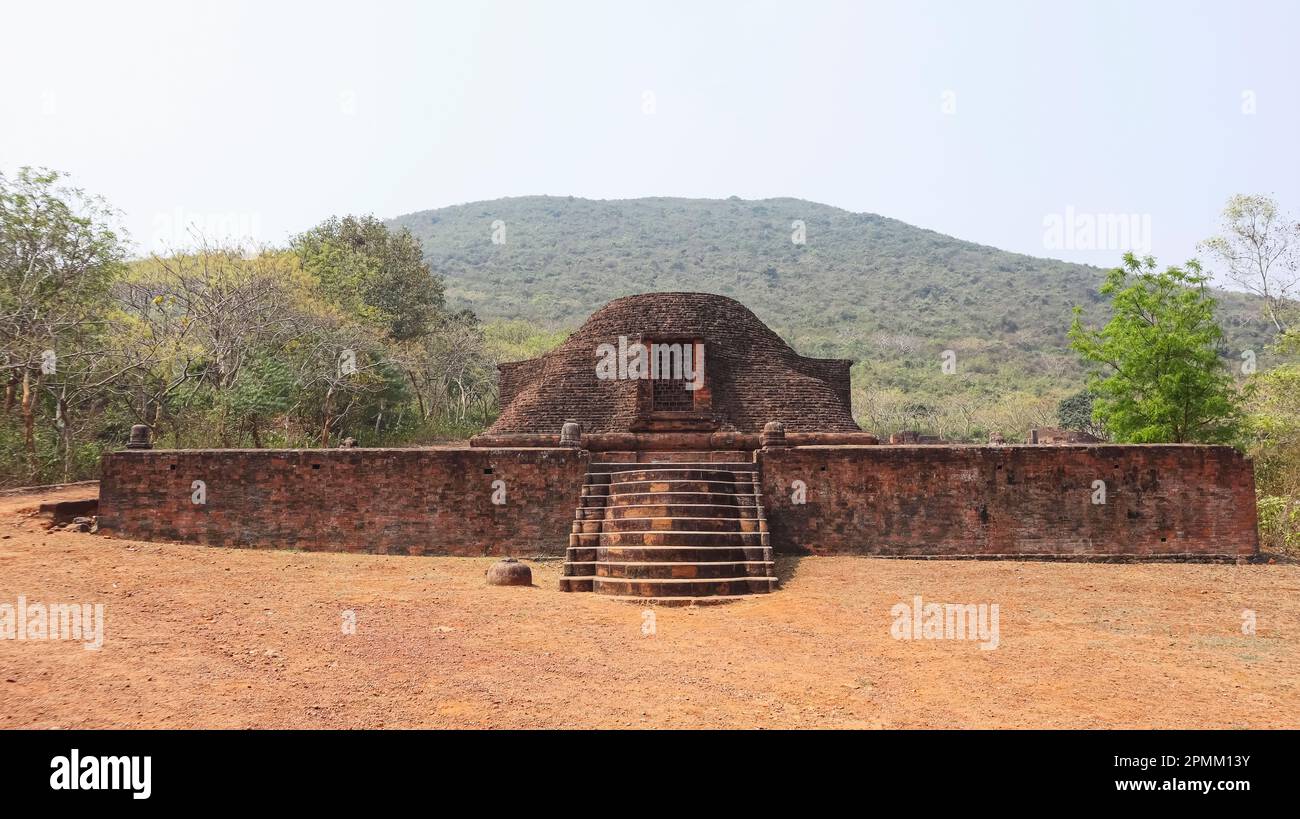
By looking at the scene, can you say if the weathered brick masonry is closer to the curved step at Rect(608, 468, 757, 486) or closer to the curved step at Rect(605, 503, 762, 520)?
the curved step at Rect(608, 468, 757, 486)

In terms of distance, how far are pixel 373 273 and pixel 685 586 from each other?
78.2ft

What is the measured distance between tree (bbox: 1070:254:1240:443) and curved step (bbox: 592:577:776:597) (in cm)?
1247

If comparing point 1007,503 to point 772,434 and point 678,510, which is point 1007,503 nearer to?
point 772,434

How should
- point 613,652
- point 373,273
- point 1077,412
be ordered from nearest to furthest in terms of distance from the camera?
point 613,652 → point 373,273 → point 1077,412

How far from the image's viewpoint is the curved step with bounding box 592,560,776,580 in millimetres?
9398

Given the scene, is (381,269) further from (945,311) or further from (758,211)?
(758,211)

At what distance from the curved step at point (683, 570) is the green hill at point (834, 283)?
34.8 m

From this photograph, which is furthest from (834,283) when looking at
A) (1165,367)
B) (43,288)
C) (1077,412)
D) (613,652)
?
(613,652)

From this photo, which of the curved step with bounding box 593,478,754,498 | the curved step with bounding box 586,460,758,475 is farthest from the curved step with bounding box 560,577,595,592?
the curved step with bounding box 586,460,758,475

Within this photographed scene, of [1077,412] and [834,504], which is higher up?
[1077,412]

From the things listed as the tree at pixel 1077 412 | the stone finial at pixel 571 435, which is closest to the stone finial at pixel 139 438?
the stone finial at pixel 571 435

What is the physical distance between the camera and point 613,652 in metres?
6.91

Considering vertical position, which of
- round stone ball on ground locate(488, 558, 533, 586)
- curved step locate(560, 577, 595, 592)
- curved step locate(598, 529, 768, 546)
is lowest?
curved step locate(560, 577, 595, 592)

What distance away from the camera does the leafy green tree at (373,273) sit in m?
28.0
